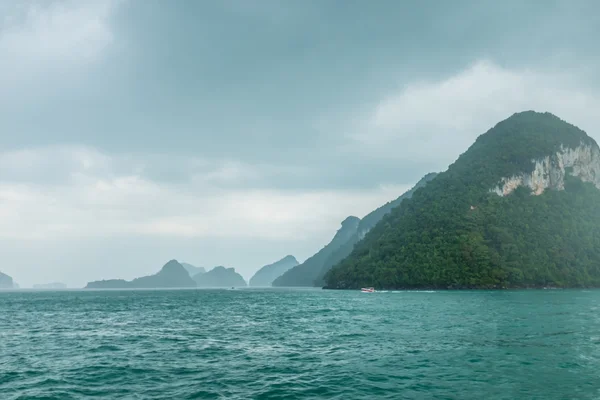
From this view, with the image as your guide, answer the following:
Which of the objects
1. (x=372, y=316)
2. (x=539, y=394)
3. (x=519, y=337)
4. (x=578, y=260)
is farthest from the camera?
(x=578, y=260)

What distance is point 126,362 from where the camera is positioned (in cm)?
3478

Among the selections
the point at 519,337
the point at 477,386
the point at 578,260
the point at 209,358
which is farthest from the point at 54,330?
the point at 578,260

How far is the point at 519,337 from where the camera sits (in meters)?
44.5

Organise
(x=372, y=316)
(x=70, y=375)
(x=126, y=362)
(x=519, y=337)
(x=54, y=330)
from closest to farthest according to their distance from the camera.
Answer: (x=70, y=375) → (x=126, y=362) → (x=519, y=337) → (x=54, y=330) → (x=372, y=316)

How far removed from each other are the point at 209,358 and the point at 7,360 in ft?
60.7

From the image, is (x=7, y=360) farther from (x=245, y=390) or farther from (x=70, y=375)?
(x=245, y=390)

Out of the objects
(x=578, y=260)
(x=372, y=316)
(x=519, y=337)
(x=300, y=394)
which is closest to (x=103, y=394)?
(x=300, y=394)

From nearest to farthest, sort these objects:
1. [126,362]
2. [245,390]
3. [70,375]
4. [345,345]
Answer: [245,390], [70,375], [126,362], [345,345]

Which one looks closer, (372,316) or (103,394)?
(103,394)

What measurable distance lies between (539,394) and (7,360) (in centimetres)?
4300

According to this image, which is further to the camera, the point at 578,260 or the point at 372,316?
the point at 578,260

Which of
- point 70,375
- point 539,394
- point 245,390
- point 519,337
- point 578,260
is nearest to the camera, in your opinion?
point 539,394

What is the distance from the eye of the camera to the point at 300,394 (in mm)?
24688

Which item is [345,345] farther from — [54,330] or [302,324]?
[54,330]
